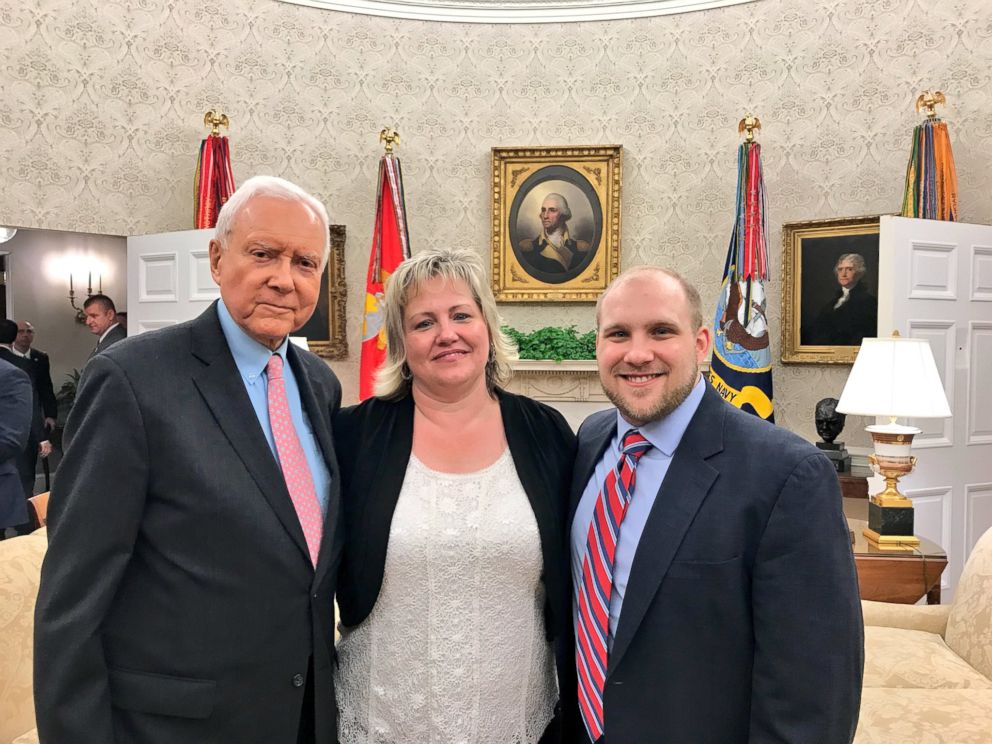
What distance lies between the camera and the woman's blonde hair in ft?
6.73

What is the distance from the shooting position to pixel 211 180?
233 inches

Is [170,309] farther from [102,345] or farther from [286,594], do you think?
[286,594]

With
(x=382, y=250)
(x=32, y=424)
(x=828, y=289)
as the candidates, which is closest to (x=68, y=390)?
(x=32, y=424)

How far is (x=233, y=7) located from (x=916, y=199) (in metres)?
5.96

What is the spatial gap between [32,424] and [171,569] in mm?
4807

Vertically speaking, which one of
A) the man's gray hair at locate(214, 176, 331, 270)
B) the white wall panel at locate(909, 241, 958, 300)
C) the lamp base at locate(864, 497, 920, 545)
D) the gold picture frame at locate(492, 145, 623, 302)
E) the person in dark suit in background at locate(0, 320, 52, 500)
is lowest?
the lamp base at locate(864, 497, 920, 545)

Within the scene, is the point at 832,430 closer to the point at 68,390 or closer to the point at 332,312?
the point at 332,312

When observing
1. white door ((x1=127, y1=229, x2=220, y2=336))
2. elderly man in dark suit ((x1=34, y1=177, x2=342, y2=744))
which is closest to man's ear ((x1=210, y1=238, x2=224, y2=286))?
elderly man in dark suit ((x1=34, y1=177, x2=342, y2=744))

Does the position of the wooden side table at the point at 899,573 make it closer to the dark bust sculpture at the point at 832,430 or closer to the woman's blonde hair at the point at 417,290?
the dark bust sculpture at the point at 832,430

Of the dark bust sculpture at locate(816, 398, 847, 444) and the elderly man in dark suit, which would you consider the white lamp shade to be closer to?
the dark bust sculpture at locate(816, 398, 847, 444)

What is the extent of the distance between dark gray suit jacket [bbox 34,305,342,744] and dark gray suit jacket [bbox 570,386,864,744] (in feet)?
2.43

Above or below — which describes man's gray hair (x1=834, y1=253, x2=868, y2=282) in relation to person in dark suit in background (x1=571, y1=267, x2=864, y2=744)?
above

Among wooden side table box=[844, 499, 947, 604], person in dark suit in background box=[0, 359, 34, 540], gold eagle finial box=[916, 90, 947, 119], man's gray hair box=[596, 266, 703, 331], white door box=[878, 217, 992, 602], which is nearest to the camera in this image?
man's gray hair box=[596, 266, 703, 331]

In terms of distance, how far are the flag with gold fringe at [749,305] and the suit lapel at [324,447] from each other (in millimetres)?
4580
